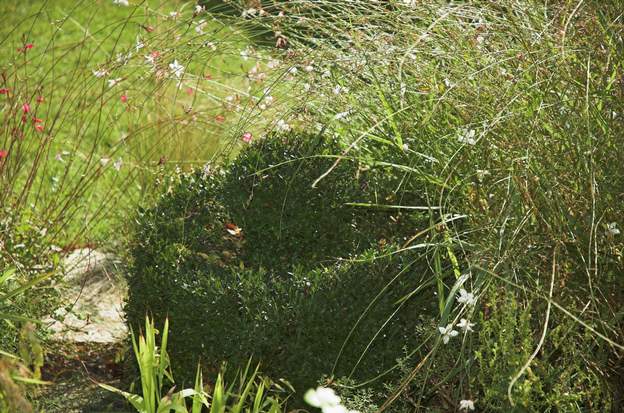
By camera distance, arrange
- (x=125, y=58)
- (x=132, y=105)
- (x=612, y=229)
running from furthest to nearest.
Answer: (x=132, y=105)
(x=125, y=58)
(x=612, y=229)

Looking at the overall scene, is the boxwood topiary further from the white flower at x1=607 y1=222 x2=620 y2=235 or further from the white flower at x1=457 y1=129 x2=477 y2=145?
the white flower at x1=607 y1=222 x2=620 y2=235

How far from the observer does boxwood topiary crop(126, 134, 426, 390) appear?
3244 mm

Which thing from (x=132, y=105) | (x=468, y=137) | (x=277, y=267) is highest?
(x=468, y=137)

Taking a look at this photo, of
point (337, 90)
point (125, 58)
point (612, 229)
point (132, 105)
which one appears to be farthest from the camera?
point (132, 105)

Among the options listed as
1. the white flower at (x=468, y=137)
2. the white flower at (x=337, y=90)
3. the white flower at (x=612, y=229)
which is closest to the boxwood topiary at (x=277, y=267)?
the white flower at (x=337, y=90)

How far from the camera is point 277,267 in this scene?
12.2ft

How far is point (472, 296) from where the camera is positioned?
2773 mm

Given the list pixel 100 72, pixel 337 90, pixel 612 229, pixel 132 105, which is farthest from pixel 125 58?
pixel 612 229

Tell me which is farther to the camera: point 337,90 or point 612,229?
point 337,90

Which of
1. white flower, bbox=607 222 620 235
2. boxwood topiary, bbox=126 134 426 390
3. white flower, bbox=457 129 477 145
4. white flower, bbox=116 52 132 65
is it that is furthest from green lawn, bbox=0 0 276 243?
white flower, bbox=607 222 620 235

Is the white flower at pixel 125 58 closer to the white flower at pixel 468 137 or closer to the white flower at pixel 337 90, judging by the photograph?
the white flower at pixel 337 90

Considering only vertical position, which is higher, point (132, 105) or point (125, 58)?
point (125, 58)

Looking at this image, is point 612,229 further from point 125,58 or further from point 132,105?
point 132,105

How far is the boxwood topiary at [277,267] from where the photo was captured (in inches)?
128
